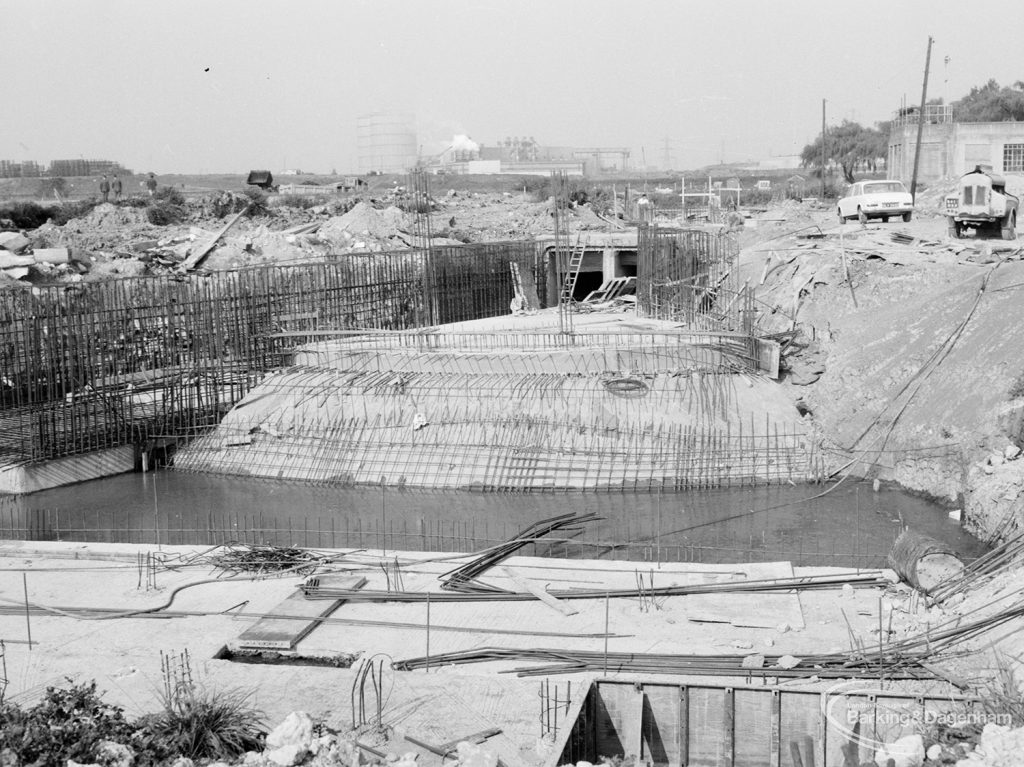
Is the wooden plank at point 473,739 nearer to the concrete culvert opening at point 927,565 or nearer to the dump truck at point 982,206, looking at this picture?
the concrete culvert opening at point 927,565

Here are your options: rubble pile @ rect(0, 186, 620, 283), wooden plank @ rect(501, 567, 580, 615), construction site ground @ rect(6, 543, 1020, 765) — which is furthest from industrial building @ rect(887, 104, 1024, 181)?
wooden plank @ rect(501, 567, 580, 615)

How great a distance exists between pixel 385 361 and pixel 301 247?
14204 millimetres

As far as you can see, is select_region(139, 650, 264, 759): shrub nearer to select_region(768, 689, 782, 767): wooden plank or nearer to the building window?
select_region(768, 689, 782, 767): wooden plank

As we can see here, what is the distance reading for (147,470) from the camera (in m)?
27.2

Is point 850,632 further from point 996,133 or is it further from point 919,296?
point 996,133

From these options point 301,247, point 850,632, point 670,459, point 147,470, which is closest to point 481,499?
point 670,459

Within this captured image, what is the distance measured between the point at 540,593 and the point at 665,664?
2951mm

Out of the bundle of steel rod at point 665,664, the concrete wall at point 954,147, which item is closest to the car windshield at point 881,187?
the concrete wall at point 954,147

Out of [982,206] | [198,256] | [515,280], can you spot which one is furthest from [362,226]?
[982,206]

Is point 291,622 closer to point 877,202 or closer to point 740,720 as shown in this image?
point 740,720

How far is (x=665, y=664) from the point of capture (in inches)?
513

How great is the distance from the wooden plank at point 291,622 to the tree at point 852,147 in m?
57.0

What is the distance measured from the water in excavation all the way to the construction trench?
0.13m

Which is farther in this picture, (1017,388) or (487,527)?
(1017,388)
